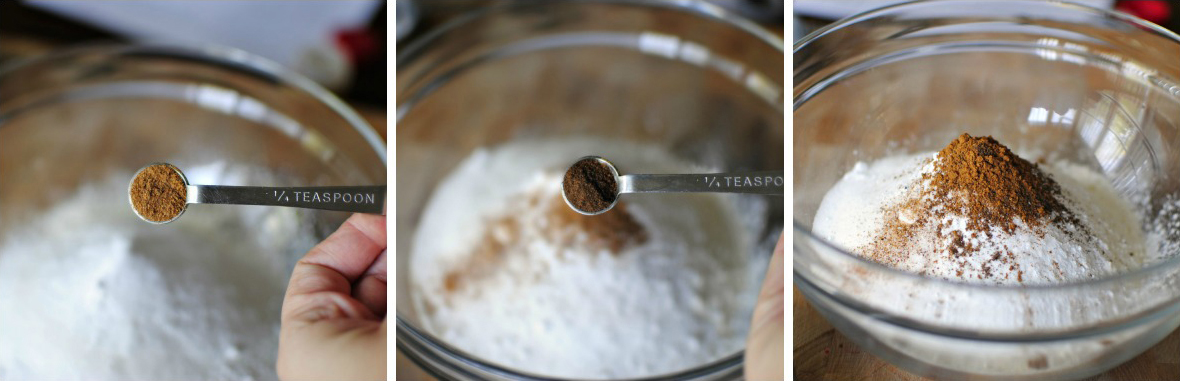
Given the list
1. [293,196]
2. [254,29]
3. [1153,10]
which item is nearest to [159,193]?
[293,196]

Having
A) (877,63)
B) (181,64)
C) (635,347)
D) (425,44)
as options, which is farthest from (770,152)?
(181,64)

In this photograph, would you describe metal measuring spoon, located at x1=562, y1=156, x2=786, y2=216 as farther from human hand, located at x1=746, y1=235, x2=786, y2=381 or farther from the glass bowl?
the glass bowl

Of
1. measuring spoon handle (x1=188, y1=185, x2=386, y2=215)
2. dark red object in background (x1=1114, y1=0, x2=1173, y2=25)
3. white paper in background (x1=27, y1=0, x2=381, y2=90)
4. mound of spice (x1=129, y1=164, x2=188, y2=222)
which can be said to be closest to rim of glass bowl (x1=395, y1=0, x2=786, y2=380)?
measuring spoon handle (x1=188, y1=185, x2=386, y2=215)

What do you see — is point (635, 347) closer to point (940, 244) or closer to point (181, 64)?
point (940, 244)

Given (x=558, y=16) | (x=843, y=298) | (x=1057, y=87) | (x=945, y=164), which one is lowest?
(x=843, y=298)

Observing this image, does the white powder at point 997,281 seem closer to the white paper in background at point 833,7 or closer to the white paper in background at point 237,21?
the white paper in background at point 833,7

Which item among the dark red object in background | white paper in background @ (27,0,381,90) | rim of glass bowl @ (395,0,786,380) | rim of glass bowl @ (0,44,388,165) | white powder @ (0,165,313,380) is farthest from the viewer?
white paper in background @ (27,0,381,90)
